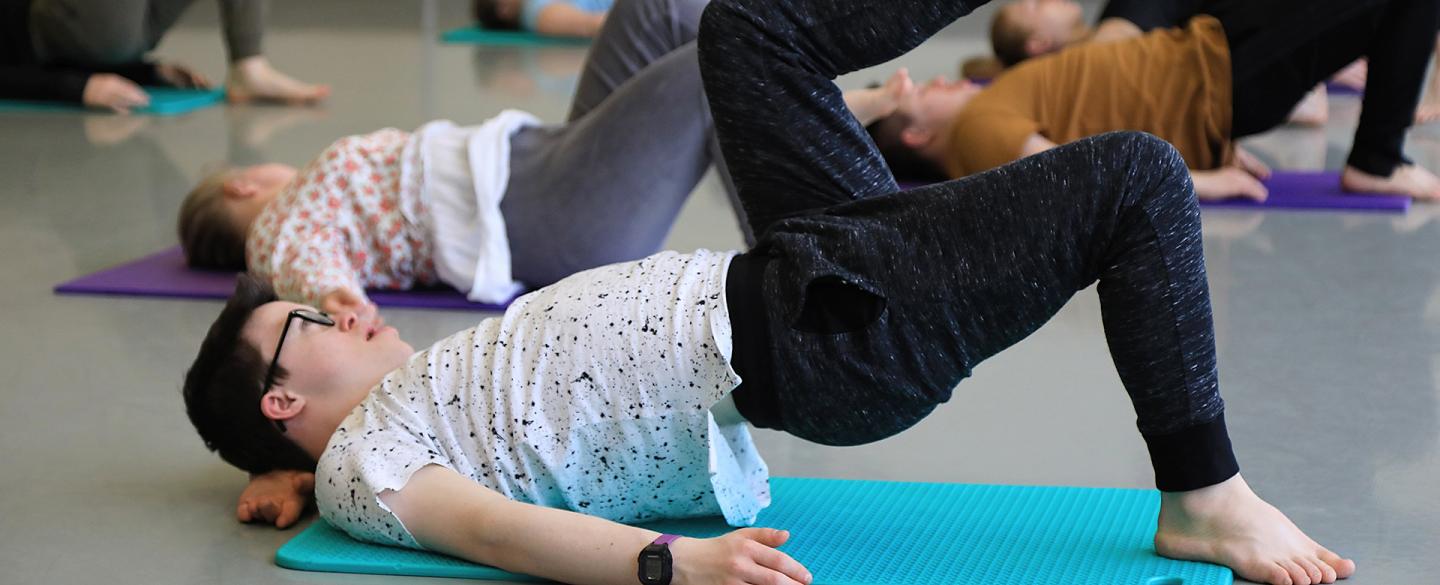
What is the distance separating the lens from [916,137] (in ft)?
11.4

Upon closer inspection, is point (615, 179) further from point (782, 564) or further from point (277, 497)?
point (782, 564)

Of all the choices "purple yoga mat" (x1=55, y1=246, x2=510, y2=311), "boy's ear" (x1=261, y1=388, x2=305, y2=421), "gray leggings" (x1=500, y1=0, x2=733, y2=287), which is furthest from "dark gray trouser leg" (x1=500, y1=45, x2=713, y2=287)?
"boy's ear" (x1=261, y1=388, x2=305, y2=421)

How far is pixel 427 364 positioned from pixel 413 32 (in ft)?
17.4

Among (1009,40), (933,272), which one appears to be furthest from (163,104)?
(933,272)

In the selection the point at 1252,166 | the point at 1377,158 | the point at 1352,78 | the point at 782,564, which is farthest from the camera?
the point at 1352,78

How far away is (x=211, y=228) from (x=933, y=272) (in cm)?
169

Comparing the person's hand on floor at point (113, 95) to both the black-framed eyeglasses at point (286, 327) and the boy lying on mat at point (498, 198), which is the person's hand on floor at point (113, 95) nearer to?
the boy lying on mat at point (498, 198)

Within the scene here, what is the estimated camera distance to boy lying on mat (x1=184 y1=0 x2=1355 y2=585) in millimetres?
1442

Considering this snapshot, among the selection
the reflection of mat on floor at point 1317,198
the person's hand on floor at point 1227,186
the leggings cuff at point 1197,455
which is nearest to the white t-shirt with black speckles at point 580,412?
the leggings cuff at point 1197,455

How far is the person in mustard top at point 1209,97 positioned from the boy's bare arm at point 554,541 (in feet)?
6.31

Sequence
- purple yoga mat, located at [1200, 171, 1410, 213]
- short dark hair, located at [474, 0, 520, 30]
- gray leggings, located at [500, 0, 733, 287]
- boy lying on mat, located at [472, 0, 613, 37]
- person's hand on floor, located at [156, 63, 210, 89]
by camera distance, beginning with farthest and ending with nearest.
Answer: short dark hair, located at [474, 0, 520, 30] → boy lying on mat, located at [472, 0, 613, 37] → person's hand on floor, located at [156, 63, 210, 89] → purple yoga mat, located at [1200, 171, 1410, 213] → gray leggings, located at [500, 0, 733, 287]

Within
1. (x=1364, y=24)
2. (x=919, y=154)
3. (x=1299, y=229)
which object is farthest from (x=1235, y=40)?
(x=919, y=154)

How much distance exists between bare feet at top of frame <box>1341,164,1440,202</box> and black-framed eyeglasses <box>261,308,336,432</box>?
226 centimetres

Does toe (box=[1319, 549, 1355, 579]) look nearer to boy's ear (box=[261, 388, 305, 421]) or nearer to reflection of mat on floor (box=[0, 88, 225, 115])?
boy's ear (box=[261, 388, 305, 421])
